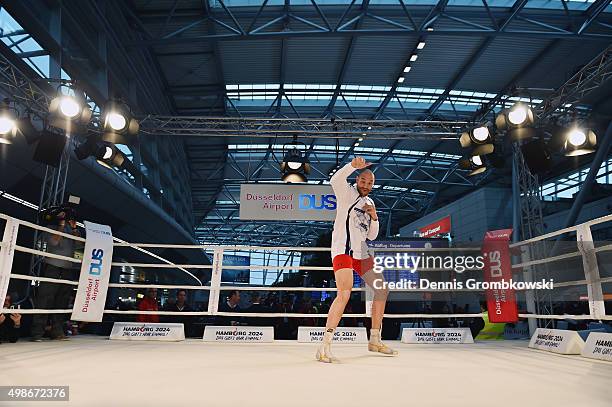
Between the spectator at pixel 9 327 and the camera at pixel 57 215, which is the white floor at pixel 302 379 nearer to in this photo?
the spectator at pixel 9 327

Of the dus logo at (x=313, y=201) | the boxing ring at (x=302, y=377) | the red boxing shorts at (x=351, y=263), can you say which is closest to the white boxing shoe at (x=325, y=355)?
the boxing ring at (x=302, y=377)

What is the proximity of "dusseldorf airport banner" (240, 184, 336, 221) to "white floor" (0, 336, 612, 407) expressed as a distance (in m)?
6.40

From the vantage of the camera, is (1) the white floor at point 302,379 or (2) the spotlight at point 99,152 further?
(2) the spotlight at point 99,152

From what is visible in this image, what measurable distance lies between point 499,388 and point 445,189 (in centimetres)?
2315

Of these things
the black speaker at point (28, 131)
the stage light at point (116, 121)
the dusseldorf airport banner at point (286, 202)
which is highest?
the stage light at point (116, 121)

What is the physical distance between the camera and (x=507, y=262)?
4.85m

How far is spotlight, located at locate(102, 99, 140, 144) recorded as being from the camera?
7.33 meters

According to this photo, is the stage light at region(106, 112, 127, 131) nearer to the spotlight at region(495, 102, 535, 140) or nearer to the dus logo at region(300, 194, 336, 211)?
the dus logo at region(300, 194, 336, 211)

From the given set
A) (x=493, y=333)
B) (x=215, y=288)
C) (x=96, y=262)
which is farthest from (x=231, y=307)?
(x=493, y=333)

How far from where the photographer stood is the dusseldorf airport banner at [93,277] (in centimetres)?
435

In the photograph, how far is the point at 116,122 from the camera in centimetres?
735

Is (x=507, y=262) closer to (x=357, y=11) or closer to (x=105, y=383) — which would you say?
(x=105, y=383)

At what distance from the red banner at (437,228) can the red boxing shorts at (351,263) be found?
711 inches

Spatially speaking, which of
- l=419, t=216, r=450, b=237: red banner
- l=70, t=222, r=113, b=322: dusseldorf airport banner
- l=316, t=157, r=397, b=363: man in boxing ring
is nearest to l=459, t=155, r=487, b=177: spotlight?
l=316, t=157, r=397, b=363: man in boxing ring
